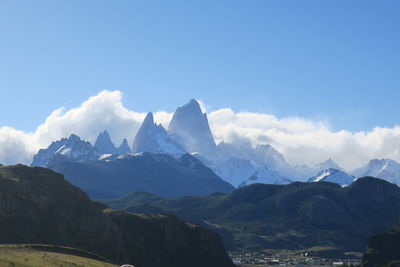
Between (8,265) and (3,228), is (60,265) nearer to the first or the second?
(8,265)

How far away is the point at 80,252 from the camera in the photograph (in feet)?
445

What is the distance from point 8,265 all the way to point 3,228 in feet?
364

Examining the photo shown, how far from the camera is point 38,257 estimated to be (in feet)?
356

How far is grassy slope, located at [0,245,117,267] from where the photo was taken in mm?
96375

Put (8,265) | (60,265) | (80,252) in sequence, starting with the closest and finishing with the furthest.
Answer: (8,265) → (60,265) → (80,252)

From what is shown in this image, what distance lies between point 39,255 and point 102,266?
→ 13904 mm

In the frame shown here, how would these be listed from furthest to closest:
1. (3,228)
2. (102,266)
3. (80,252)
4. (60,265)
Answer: (3,228)
(80,252)
(102,266)
(60,265)

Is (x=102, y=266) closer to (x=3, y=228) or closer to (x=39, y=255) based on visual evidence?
(x=39, y=255)

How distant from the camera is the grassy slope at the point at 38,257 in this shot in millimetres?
96375

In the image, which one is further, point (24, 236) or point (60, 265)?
point (24, 236)

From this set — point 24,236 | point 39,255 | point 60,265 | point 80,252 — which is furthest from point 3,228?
point 60,265

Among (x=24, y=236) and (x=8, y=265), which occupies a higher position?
(x=24, y=236)

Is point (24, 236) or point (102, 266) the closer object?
point (102, 266)

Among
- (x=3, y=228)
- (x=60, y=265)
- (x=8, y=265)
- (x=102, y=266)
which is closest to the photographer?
(x=8, y=265)
